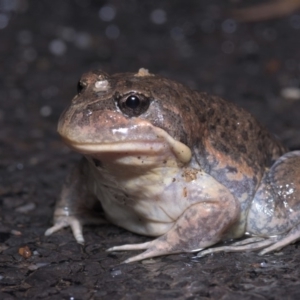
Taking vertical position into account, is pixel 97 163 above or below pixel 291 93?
below

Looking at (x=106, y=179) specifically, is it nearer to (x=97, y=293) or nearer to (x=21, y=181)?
(x=97, y=293)

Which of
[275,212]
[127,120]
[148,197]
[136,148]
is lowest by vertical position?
[275,212]

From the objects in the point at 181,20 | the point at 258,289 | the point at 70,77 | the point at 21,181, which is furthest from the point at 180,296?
the point at 181,20

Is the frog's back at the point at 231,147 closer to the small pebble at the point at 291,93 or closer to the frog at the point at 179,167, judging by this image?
the frog at the point at 179,167

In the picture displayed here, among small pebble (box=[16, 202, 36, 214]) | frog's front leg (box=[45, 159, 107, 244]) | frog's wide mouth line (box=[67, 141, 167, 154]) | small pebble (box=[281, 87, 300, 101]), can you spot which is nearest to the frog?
frog's wide mouth line (box=[67, 141, 167, 154])

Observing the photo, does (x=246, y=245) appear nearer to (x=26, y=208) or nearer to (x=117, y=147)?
(x=117, y=147)

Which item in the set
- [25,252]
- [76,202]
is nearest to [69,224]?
[76,202]

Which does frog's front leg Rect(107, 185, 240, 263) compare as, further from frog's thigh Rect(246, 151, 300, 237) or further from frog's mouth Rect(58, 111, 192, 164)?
frog's mouth Rect(58, 111, 192, 164)
